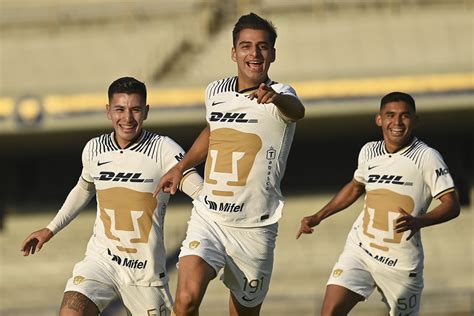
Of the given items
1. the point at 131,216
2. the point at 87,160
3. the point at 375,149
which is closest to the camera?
the point at 131,216

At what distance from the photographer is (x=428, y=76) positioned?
75.7 ft

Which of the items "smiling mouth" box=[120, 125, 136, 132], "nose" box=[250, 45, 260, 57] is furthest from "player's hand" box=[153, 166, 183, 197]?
"nose" box=[250, 45, 260, 57]

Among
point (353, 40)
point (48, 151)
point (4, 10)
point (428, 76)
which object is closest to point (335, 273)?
point (428, 76)

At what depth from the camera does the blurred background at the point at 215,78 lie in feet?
76.2

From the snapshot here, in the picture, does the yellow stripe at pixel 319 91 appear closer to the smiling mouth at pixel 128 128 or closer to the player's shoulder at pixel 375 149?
the player's shoulder at pixel 375 149

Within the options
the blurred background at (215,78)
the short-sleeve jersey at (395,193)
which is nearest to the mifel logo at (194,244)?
the short-sleeve jersey at (395,193)

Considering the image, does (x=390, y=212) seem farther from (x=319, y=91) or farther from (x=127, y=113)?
(x=319, y=91)

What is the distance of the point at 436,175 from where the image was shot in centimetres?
938

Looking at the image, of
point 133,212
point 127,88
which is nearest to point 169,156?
point 133,212

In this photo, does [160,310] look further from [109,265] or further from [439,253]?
[439,253]

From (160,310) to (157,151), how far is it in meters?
1.23

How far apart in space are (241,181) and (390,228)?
180cm

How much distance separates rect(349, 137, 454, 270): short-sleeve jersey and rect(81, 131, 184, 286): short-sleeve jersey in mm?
1914

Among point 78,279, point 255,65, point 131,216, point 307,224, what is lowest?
point 78,279
